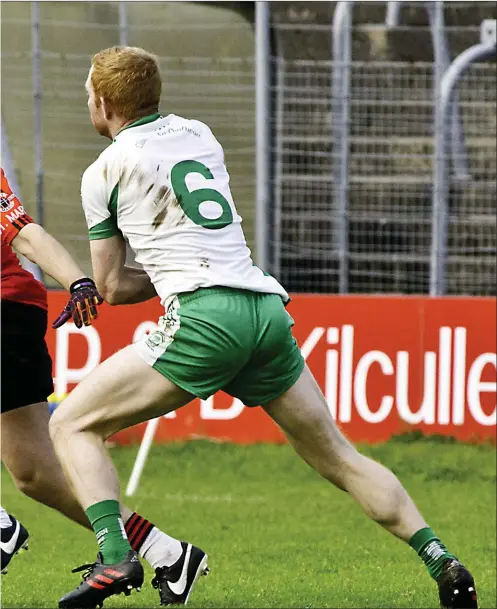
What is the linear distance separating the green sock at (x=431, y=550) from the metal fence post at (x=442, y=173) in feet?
21.1

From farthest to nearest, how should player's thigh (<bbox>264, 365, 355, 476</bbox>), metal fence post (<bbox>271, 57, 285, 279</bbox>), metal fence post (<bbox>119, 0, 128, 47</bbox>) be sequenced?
metal fence post (<bbox>119, 0, 128, 47</bbox>), metal fence post (<bbox>271, 57, 285, 279</bbox>), player's thigh (<bbox>264, 365, 355, 476</bbox>)

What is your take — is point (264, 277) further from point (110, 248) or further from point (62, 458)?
point (62, 458)

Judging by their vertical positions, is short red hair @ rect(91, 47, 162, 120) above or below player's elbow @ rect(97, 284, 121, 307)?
above

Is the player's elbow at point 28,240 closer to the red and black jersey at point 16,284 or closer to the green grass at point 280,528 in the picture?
the red and black jersey at point 16,284

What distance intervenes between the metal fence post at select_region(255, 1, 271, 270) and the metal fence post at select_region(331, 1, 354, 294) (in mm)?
550

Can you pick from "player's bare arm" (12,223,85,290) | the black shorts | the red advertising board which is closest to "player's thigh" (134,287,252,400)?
"player's bare arm" (12,223,85,290)

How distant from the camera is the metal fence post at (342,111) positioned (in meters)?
11.7

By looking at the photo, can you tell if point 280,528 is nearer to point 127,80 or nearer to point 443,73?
point 127,80

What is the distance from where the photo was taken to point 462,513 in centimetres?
888

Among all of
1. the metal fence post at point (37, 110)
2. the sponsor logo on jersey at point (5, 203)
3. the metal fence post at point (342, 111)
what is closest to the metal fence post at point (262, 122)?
the metal fence post at point (342, 111)

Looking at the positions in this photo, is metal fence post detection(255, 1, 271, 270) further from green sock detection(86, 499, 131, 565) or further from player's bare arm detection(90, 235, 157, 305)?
green sock detection(86, 499, 131, 565)

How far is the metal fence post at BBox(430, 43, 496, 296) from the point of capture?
37.9 ft

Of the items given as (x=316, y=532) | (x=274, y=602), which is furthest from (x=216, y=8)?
(x=274, y=602)

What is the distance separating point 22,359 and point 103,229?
→ 106cm
